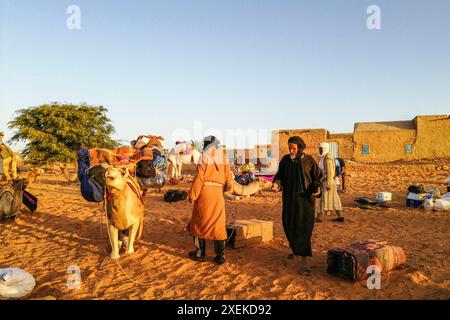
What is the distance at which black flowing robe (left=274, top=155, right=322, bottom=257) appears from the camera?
173 inches

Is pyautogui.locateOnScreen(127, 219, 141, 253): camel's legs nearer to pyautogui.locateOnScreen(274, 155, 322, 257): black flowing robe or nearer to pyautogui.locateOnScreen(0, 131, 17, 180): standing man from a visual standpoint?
pyautogui.locateOnScreen(274, 155, 322, 257): black flowing robe

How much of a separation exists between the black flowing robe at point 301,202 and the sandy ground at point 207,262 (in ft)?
1.52

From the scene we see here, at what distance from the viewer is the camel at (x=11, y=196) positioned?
7.28 m

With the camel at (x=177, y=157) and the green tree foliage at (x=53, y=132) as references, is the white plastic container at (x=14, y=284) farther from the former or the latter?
Answer: the green tree foliage at (x=53, y=132)

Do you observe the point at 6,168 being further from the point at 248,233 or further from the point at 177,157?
the point at 177,157

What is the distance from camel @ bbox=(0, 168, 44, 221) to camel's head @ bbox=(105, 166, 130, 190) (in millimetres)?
3803

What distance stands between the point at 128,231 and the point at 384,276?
4.15 meters

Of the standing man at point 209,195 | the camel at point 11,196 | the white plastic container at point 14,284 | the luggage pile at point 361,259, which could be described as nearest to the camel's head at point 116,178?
the standing man at point 209,195

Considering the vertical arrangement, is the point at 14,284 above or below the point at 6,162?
below

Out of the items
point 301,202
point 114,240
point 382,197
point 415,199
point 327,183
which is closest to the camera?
point 301,202

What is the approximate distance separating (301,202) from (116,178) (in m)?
2.81

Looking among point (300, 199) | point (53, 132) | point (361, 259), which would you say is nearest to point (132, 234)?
point (300, 199)

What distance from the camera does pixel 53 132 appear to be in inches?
932
